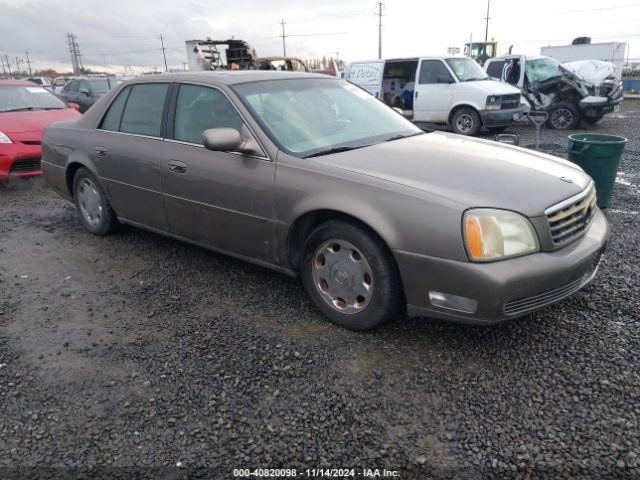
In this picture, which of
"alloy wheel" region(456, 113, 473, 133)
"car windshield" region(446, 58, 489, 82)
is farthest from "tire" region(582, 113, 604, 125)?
"alloy wheel" region(456, 113, 473, 133)

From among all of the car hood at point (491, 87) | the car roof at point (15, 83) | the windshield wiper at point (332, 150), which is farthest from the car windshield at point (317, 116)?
the car hood at point (491, 87)

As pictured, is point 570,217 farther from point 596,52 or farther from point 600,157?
point 596,52

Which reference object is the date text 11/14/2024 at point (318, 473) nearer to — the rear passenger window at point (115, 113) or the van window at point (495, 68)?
the rear passenger window at point (115, 113)

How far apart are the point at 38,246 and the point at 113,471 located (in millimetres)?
3556

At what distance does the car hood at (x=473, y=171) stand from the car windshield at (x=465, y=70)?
30.0 feet

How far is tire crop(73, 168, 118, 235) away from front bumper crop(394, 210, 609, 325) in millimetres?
3257

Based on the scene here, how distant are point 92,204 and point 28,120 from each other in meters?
3.39

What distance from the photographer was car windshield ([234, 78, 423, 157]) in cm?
354

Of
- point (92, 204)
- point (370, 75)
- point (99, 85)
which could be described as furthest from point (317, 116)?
point (99, 85)

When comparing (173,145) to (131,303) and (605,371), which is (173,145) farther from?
(605,371)

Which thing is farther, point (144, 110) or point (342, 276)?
point (144, 110)

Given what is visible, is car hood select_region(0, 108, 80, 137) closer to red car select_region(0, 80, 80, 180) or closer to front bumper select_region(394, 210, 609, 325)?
red car select_region(0, 80, 80, 180)

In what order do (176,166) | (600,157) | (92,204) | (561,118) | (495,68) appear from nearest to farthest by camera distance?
1. (176,166)
2. (92,204)
3. (600,157)
4. (561,118)
5. (495,68)

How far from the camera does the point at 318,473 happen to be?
219 centimetres
